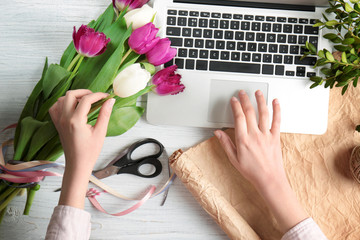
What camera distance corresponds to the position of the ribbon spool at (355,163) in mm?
639

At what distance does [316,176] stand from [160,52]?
1.26 ft


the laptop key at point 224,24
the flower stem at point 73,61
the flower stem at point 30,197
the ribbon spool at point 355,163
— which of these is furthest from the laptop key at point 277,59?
the flower stem at point 30,197

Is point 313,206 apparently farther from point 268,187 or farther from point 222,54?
point 222,54

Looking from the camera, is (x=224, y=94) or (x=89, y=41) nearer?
(x=89, y=41)

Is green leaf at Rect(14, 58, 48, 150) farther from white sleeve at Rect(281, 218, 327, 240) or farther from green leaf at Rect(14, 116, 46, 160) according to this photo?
white sleeve at Rect(281, 218, 327, 240)

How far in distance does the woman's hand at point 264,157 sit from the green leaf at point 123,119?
17 cm

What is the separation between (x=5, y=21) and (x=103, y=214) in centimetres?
42

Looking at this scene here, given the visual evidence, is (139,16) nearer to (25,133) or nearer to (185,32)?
(185,32)

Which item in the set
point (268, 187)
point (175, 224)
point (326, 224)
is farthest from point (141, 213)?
point (326, 224)

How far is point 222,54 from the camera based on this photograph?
0.65 metres

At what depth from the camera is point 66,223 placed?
1.71ft

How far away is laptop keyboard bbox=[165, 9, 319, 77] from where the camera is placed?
652 mm

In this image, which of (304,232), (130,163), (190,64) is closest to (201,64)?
(190,64)

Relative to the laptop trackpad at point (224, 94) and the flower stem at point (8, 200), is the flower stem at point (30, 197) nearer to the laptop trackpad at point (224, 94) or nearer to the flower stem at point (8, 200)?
the flower stem at point (8, 200)
